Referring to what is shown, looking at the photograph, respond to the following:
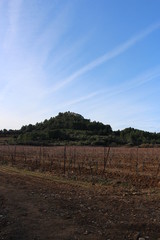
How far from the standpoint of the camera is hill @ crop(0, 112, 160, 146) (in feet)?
294

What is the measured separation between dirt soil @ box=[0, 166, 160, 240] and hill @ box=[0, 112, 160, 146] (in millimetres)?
66511

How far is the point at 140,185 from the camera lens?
1418cm

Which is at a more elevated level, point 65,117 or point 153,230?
point 65,117

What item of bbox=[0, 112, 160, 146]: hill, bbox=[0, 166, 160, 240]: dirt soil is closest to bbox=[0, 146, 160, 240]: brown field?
bbox=[0, 166, 160, 240]: dirt soil

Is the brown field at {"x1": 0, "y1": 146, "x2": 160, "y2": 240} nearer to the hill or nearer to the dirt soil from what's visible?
the dirt soil

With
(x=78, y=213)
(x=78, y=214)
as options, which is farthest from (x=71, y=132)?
(x=78, y=214)

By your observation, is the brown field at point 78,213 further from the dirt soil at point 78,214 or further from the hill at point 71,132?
the hill at point 71,132

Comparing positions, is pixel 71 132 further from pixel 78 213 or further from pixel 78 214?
pixel 78 214

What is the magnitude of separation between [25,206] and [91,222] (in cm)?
245

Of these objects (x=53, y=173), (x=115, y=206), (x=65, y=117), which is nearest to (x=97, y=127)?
(x=65, y=117)

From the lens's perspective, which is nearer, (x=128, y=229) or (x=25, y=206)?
(x=128, y=229)

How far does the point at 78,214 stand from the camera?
826 centimetres

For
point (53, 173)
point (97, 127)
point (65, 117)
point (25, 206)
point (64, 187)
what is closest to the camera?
point (25, 206)

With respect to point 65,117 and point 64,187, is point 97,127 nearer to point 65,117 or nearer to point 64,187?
point 65,117
